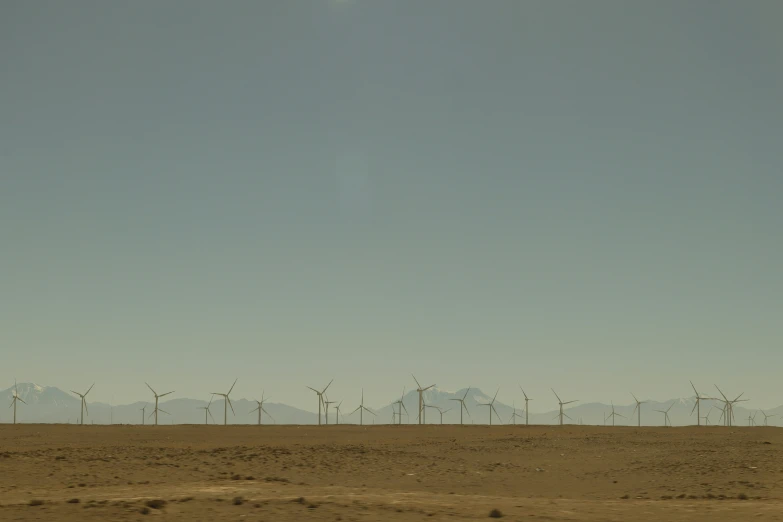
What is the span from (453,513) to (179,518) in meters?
10.1

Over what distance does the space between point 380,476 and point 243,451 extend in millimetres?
14709

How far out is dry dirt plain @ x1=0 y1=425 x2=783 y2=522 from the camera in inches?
1156

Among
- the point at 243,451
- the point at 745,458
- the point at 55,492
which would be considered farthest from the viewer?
the point at 243,451

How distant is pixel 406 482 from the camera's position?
150 feet

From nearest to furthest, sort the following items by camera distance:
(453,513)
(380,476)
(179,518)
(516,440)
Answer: (179,518), (453,513), (380,476), (516,440)

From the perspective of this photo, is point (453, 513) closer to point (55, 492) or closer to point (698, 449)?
point (55, 492)

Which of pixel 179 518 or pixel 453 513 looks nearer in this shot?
pixel 179 518

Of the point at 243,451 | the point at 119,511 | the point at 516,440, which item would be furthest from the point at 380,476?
the point at 516,440

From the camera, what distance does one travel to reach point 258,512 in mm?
29141

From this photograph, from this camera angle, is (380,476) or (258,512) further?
(380,476)

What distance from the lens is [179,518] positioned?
27609mm

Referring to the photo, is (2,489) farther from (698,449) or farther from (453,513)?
(698,449)

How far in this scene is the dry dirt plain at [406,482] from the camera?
29.4 metres

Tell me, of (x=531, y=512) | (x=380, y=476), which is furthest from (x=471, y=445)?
(x=531, y=512)
